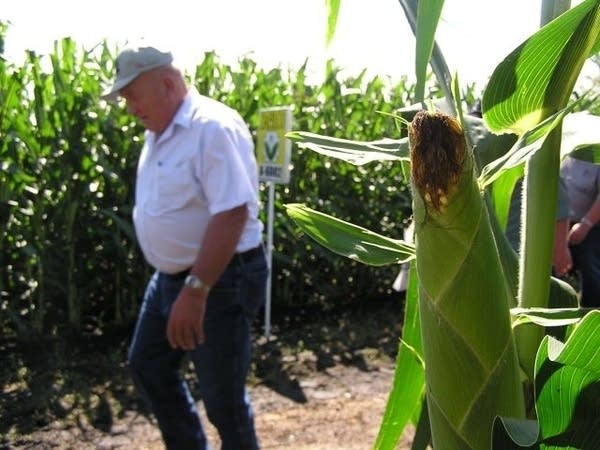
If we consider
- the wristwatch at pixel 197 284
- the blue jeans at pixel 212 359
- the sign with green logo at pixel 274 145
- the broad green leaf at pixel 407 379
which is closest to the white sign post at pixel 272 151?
the sign with green logo at pixel 274 145

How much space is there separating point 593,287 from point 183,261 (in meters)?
1.81

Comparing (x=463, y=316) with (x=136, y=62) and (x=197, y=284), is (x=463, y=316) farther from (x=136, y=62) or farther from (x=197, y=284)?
(x=136, y=62)

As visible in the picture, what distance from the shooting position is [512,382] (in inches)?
19.1

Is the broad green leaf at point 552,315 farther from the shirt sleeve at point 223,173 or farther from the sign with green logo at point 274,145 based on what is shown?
the sign with green logo at point 274,145

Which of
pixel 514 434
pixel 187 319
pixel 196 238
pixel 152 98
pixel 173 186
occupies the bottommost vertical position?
pixel 187 319

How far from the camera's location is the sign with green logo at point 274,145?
444 centimetres

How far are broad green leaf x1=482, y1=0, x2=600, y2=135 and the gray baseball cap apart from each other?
5.88ft

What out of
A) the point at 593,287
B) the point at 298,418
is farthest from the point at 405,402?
the point at 298,418

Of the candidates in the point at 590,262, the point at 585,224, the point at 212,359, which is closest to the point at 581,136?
the point at 212,359

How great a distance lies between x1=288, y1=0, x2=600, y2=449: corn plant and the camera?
44 centimetres

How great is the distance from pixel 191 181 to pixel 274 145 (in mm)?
2437

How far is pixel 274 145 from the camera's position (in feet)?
14.9

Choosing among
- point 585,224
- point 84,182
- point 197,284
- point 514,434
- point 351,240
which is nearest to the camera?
point 514,434

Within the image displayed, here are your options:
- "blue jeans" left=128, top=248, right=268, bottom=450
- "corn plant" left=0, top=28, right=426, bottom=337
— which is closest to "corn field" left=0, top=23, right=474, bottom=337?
"corn plant" left=0, top=28, right=426, bottom=337
